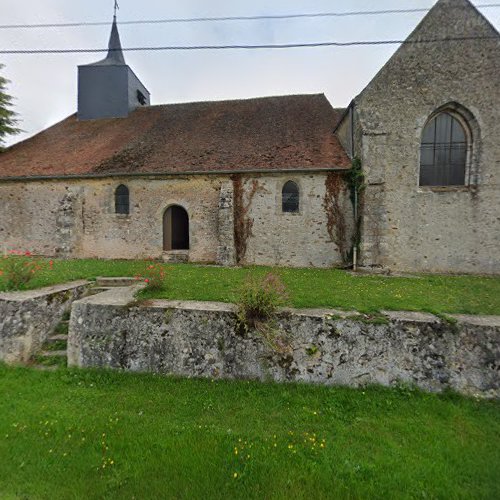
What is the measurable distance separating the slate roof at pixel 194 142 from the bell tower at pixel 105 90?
83 centimetres

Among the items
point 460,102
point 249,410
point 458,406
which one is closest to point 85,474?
point 249,410

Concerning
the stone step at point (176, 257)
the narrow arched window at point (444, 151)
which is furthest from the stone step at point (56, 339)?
the narrow arched window at point (444, 151)

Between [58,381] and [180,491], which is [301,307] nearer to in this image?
[180,491]

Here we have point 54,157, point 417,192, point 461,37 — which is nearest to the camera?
point 461,37

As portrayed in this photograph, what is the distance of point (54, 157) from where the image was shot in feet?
Result: 44.5

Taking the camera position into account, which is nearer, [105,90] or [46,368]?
[46,368]

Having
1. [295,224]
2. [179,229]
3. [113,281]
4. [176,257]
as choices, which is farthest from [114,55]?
[113,281]

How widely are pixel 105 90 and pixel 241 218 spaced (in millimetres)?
13563

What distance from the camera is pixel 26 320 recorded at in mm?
5031

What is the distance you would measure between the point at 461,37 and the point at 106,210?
653 inches

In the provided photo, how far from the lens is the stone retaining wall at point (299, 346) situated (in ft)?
13.0

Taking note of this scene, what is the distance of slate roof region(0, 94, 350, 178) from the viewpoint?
11.8m

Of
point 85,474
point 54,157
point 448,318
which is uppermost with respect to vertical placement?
point 54,157

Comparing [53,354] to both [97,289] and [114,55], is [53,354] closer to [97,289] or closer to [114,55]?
[97,289]
